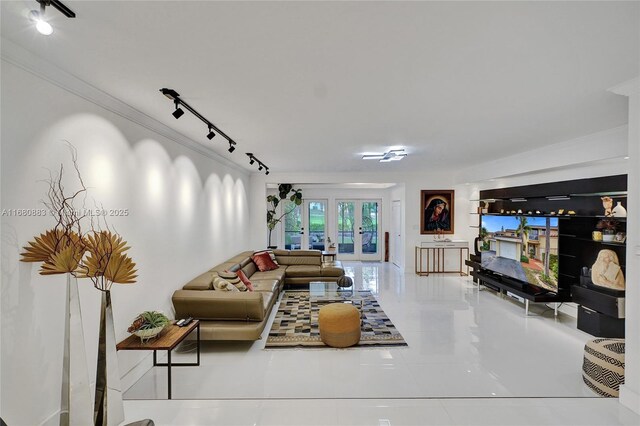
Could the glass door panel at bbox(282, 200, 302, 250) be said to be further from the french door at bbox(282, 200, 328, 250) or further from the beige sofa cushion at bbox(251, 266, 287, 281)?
the beige sofa cushion at bbox(251, 266, 287, 281)

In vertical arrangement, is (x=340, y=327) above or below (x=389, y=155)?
below

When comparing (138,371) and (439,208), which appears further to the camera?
(439,208)

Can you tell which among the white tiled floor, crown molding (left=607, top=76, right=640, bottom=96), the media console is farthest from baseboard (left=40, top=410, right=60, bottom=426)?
the media console

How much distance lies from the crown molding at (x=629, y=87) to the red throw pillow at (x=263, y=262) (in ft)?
18.5

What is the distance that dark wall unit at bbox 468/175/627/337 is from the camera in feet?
12.7

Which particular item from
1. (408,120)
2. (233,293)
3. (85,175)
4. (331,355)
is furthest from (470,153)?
(85,175)

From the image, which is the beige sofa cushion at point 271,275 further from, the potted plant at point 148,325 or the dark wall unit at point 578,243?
the dark wall unit at point 578,243

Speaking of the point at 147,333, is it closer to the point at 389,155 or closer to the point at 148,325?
the point at 148,325

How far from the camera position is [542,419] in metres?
2.17

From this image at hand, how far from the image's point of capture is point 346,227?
1051 centimetres

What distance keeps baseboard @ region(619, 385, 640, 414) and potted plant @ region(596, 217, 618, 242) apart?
2367mm

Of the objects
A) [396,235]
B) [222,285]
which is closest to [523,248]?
[396,235]

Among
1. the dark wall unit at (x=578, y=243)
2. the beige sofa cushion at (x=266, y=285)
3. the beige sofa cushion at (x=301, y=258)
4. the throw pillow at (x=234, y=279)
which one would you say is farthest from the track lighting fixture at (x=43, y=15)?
the beige sofa cushion at (x=301, y=258)

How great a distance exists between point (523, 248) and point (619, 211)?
157cm
